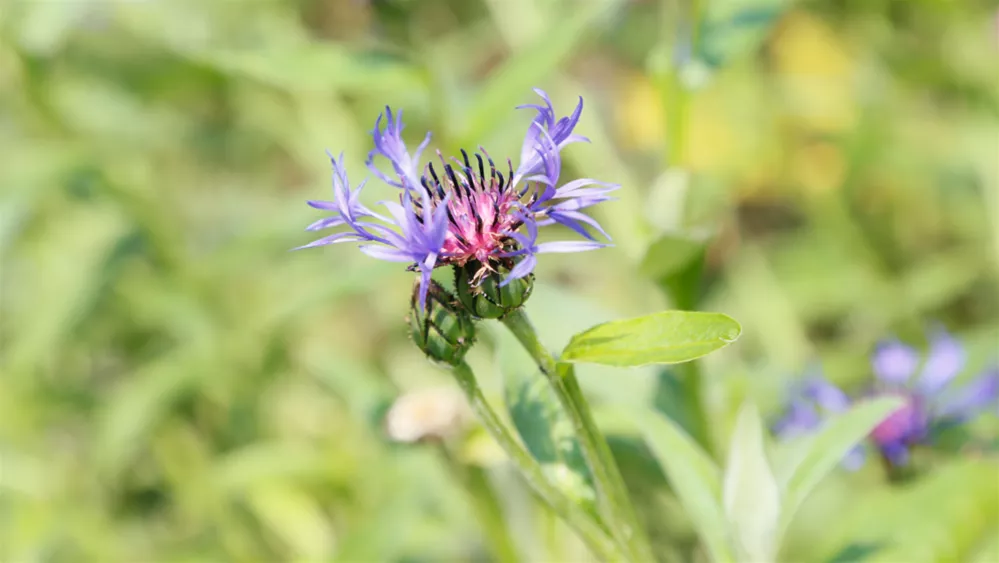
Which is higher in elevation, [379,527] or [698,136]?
[698,136]

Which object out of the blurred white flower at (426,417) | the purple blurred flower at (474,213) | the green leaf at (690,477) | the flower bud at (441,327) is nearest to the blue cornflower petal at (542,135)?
the purple blurred flower at (474,213)

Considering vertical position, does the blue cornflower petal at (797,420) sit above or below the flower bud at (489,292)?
above

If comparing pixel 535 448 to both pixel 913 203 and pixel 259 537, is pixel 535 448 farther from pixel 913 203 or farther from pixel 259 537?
pixel 913 203

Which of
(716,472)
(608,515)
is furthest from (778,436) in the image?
(608,515)

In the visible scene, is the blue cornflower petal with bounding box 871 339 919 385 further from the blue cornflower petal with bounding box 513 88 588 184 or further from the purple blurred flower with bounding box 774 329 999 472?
the blue cornflower petal with bounding box 513 88 588 184

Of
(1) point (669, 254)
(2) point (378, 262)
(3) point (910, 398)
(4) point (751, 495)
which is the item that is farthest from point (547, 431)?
(3) point (910, 398)

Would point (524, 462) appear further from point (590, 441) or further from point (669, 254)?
point (669, 254)

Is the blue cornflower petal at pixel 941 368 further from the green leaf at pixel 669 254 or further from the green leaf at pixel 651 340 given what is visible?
the green leaf at pixel 651 340
